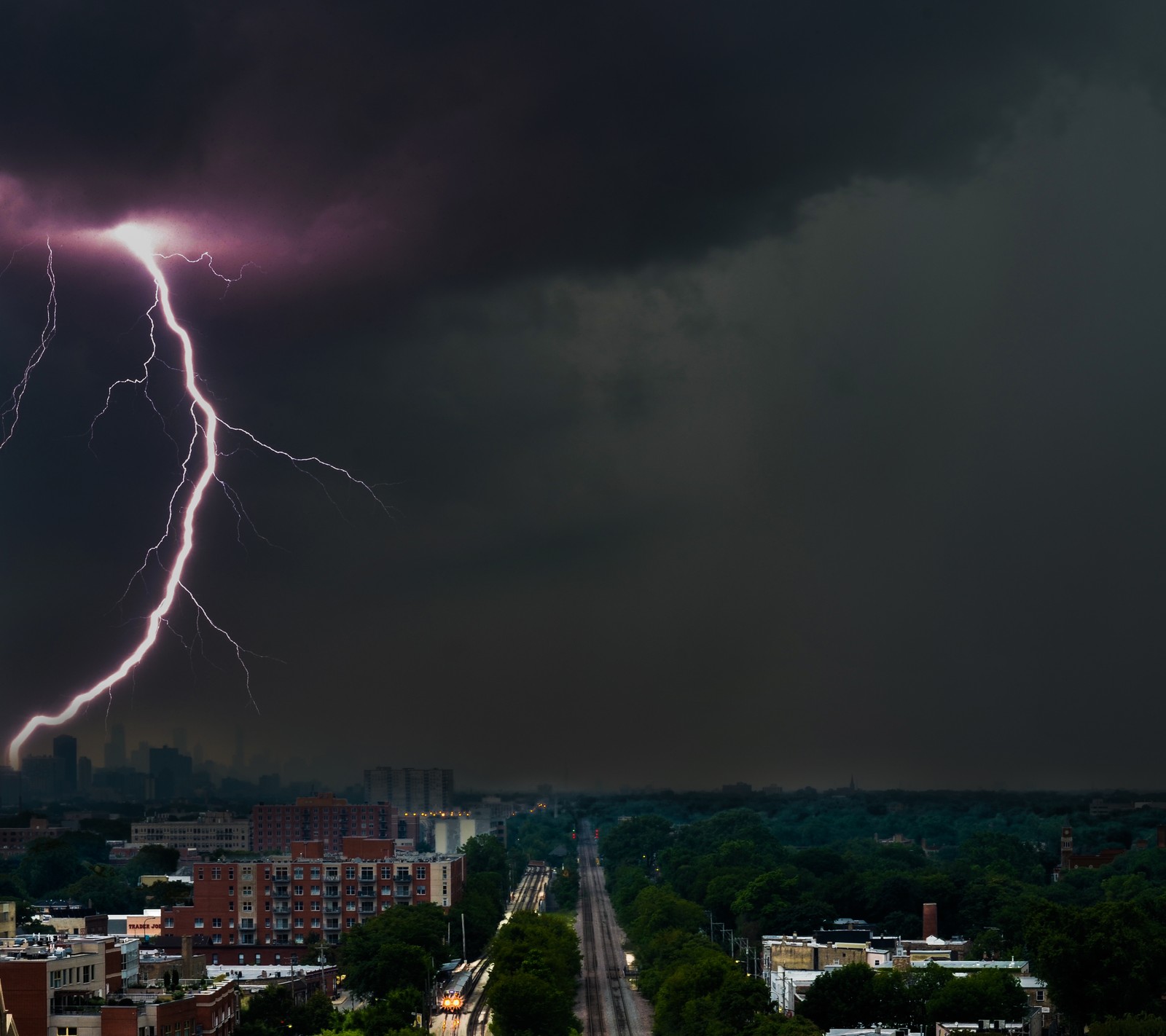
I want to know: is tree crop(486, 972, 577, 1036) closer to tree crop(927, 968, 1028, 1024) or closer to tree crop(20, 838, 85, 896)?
tree crop(927, 968, 1028, 1024)

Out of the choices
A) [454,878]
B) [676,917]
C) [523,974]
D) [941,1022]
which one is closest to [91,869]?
[454,878]

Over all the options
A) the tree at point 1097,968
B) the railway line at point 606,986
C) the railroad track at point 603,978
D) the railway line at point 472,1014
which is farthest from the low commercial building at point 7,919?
the tree at point 1097,968

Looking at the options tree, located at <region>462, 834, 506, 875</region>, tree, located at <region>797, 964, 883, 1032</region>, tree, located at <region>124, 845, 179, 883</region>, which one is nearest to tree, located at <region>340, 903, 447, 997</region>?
tree, located at <region>797, 964, 883, 1032</region>

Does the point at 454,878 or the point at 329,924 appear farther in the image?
the point at 454,878

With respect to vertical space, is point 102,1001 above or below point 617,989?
above

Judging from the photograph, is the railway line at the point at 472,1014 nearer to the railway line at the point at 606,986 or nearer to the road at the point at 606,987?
the road at the point at 606,987

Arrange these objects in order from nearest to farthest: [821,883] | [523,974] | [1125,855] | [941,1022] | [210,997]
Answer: [210,997], [941,1022], [523,974], [821,883], [1125,855]

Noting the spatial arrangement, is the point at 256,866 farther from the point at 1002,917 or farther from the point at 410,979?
the point at 1002,917
